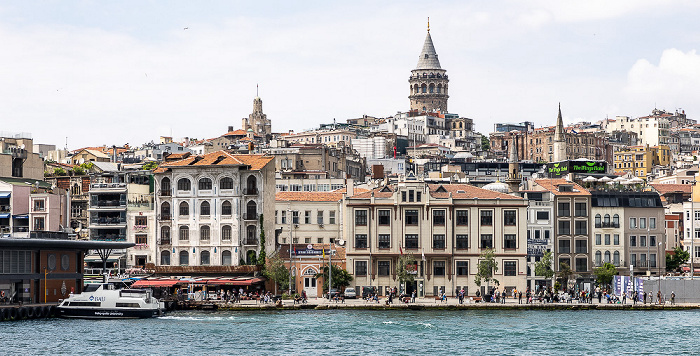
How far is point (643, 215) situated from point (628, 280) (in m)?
13.4

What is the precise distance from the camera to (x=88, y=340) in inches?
2675

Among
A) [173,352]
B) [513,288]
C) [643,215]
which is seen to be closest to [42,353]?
[173,352]

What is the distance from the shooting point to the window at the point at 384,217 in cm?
9919

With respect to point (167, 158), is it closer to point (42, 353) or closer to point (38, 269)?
point (38, 269)

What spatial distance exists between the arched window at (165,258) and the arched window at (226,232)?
5262 mm

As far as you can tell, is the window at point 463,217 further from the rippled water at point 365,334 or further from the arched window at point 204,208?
the arched window at point 204,208

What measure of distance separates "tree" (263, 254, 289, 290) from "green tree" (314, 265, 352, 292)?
9.72 feet

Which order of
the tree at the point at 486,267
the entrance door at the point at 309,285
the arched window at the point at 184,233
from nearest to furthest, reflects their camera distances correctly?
the tree at the point at 486,267 < the entrance door at the point at 309,285 < the arched window at the point at 184,233

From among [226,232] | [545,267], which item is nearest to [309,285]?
[226,232]


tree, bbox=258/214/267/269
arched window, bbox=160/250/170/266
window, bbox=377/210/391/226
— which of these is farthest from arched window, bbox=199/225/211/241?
window, bbox=377/210/391/226

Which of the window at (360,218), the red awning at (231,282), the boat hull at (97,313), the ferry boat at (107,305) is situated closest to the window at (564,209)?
the window at (360,218)

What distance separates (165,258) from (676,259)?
51.3 metres

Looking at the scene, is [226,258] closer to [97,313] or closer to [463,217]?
[97,313]

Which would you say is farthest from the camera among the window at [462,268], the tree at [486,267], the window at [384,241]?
the window at [384,241]
